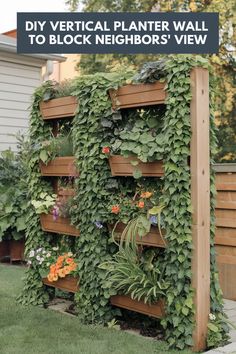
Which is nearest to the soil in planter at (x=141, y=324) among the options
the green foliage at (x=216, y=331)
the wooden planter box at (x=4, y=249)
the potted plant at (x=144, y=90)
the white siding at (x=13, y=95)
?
the green foliage at (x=216, y=331)

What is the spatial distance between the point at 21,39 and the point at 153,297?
2.76 m

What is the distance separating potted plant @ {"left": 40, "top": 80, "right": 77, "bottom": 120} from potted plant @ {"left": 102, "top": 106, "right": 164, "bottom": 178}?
0.59 meters

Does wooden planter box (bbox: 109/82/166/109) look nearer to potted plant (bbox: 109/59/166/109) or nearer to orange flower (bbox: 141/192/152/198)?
potted plant (bbox: 109/59/166/109)

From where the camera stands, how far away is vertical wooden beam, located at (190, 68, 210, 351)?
3.95 metres

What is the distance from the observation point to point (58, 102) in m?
5.19

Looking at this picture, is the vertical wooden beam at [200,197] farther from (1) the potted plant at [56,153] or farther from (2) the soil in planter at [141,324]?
(1) the potted plant at [56,153]

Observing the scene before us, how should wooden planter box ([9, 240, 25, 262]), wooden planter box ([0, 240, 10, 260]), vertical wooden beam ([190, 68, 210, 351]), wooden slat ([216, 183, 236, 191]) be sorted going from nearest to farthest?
1. vertical wooden beam ([190, 68, 210, 351])
2. wooden slat ([216, 183, 236, 191])
3. wooden planter box ([9, 240, 25, 262])
4. wooden planter box ([0, 240, 10, 260])

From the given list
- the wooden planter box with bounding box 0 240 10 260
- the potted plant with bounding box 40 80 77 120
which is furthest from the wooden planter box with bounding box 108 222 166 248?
the wooden planter box with bounding box 0 240 10 260

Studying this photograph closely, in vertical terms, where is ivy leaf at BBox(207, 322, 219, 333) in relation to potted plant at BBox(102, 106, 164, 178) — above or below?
below

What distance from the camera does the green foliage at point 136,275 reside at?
13.7 feet

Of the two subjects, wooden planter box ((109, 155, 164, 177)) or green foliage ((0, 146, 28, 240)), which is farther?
green foliage ((0, 146, 28, 240))

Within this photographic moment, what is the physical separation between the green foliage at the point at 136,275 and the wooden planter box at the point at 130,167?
0.65 meters

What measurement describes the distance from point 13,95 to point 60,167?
5281 millimetres

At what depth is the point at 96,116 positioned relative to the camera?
4656 millimetres
